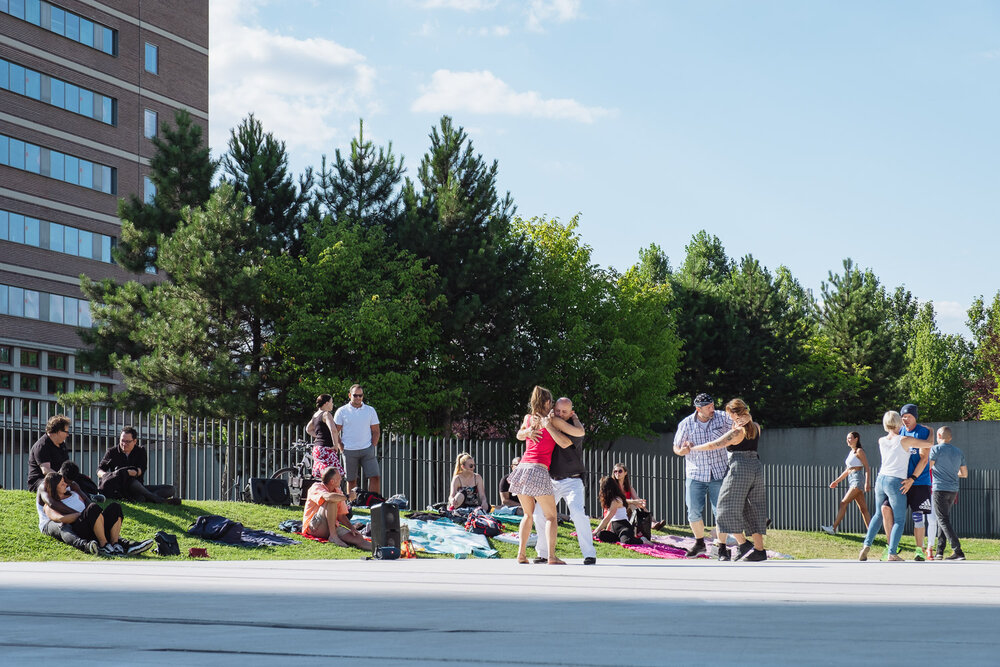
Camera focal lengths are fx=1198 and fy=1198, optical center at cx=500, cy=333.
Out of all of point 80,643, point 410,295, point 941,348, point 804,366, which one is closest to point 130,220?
point 410,295

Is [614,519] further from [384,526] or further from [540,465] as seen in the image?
[540,465]

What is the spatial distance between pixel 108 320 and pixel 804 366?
30378mm

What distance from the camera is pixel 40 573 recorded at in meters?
9.95

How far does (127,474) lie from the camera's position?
1644cm

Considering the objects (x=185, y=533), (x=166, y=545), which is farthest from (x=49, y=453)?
(x=166, y=545)

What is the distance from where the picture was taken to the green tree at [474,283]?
38.2 metres

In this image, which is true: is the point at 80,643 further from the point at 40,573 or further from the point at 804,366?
the point at 804,366

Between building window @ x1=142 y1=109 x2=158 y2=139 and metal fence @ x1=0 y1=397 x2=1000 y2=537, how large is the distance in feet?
128

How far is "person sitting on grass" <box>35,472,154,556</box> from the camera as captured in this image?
1364 centimetres

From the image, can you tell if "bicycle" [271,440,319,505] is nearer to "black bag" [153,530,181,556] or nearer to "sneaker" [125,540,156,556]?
"black bag" [153,530,181,556]

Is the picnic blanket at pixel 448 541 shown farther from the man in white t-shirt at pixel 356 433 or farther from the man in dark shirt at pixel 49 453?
the man in dark shirt at pixel 49 453

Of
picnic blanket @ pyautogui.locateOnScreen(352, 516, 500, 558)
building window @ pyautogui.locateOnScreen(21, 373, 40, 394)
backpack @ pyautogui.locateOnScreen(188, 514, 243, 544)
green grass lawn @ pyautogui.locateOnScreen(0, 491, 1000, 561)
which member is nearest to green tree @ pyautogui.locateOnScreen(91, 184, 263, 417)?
green grass lawn @ pyautogui.locateOnScreen(0, 491, 1000, 561)

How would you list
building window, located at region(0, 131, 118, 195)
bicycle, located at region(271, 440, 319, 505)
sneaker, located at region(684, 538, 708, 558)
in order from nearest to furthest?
1. sneaker, located at region(684, 538, 708, 558)
2. bicycle, located at region(271, 440, 319, 505)
3. building window, located at region(0, 131, 118, 195)

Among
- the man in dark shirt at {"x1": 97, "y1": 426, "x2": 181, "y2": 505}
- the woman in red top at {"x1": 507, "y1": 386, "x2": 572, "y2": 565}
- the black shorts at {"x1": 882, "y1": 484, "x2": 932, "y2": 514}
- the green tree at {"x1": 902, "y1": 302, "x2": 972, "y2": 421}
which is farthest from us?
the green tree at {"x1": 902, "y1": 302, "x2": 972, "y2": 421}
